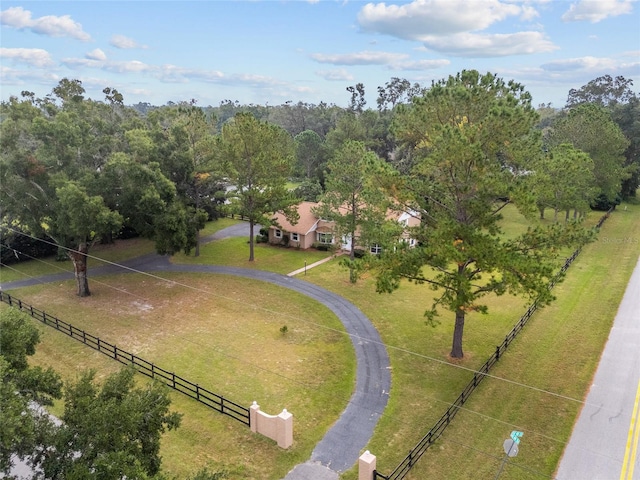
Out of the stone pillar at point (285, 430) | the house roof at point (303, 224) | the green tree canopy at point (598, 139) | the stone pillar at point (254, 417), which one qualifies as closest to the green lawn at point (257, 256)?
the house roof at point (303, 224)

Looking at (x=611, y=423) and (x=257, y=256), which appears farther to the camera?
(x=257, y=256)

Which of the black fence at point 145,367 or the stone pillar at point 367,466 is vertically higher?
the stone pillar at point 367,466

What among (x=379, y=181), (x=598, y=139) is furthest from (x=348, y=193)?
(x=598, y=139)

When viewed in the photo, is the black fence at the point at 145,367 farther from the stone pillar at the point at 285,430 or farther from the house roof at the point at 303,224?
the house roof at the point at 303,224

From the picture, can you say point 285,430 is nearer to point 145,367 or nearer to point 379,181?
point 145,367

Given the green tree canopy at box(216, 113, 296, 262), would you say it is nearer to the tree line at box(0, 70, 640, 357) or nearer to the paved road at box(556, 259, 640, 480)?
the tree line at box(0, 70, 640, 357)

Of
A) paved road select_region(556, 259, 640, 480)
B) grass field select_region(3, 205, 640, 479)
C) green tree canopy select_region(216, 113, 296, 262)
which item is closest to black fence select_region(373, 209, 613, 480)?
grass field select_region(3, 205, 640, 479)

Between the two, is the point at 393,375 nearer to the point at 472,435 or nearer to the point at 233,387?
the point at 472,435
